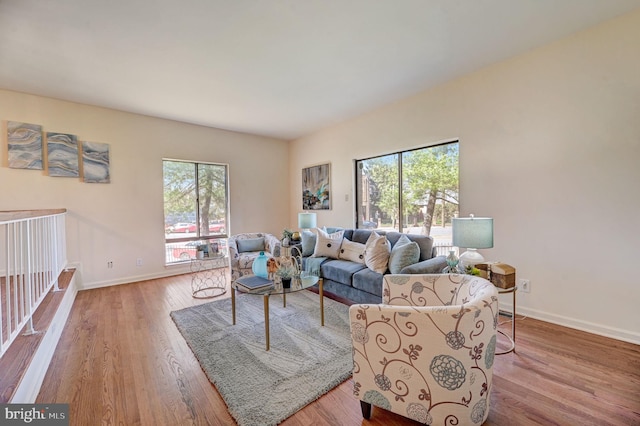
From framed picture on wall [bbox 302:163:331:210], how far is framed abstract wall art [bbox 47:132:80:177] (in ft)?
12.4

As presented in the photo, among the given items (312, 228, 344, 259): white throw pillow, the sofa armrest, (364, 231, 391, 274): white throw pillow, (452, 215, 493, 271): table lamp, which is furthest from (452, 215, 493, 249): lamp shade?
(312, 228, 344, 259): white throw pillow

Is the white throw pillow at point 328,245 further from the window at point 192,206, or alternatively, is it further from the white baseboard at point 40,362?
the white baseboard at point 40,362

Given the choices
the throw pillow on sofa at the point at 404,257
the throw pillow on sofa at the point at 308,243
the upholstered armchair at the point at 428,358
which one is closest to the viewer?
the upholstered armchair at the point at 428,358

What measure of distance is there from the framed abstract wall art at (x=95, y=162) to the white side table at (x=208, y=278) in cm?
189

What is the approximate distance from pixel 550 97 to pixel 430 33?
4.56 feet

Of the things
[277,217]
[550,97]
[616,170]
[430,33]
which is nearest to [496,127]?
[550,97]

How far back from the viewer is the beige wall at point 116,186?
11.9 ft

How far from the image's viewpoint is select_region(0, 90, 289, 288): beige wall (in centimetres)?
363

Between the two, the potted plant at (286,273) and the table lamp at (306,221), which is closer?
the potted plant at (286,273)

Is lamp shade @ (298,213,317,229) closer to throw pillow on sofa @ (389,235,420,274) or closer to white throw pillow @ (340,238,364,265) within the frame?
white throw pillow @ (340,238,364,265)

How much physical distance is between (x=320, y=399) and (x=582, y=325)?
8.60ft

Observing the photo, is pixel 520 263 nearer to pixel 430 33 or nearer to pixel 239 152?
pixel 430 33

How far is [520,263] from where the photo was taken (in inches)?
113

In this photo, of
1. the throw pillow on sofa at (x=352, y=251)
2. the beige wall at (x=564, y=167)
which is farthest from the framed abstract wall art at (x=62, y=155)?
the beige wall at (x=564, y=167)
